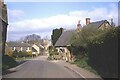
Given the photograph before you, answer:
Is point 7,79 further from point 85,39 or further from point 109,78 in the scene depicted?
point 85,39

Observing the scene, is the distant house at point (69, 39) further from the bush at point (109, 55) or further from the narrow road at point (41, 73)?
the bush at point (109, 55)

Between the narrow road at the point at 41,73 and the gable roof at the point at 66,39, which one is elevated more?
the gable roof at the point at 66,39

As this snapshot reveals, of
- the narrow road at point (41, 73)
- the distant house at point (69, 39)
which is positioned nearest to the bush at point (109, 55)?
the narrow road at point (41, 73)

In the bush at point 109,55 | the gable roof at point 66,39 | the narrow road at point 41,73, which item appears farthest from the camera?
the gable roof at point 66,39

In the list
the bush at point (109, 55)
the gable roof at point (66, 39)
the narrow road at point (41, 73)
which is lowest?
the narrow road at point (41, 73)

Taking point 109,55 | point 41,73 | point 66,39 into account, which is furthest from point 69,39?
point 109,55

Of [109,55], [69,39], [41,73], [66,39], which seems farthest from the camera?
[66,39]

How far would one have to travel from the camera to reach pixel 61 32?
77875mm

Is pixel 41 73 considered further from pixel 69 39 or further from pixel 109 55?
pixel 69 39

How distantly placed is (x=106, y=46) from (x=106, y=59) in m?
0.90

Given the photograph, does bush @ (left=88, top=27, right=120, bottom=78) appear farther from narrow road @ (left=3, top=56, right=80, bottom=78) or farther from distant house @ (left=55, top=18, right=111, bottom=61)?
distant house @ (left=55, top=18, right=111, bottom=61)

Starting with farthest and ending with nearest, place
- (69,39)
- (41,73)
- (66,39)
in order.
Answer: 1. (66,39)
2. (69,39)
3. (41,73)

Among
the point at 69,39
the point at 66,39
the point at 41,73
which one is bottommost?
the point at 41,73

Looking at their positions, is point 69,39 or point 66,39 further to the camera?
point 66,39
